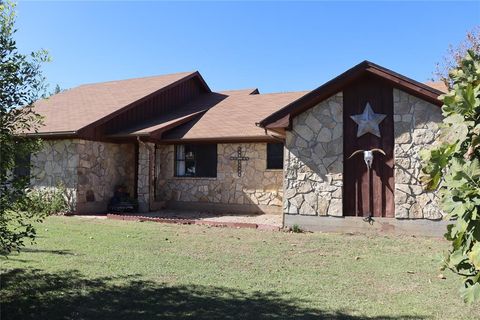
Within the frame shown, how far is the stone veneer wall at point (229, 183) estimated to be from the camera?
1526 cm

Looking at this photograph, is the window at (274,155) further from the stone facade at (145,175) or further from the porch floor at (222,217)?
the stone facade at (145,175)

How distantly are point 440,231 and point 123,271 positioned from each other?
766 centimetres

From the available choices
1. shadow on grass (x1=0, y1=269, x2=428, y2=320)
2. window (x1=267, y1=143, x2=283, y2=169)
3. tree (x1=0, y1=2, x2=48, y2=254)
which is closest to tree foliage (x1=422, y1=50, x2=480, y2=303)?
shadow on grass (x1=0, y1=269, x2=428, y2=320)

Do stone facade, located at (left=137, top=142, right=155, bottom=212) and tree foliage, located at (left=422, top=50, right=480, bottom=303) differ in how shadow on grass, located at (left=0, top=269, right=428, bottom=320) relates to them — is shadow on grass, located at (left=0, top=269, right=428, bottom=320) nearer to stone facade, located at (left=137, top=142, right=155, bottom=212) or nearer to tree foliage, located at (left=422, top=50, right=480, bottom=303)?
tree foliage, located at (left=422, top=50, right=480, bottom=303)

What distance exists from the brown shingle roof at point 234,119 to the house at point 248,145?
5 cm

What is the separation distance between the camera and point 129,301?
5230 millimetres

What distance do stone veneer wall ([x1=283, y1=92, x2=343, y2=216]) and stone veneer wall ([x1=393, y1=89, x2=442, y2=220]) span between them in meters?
1.42

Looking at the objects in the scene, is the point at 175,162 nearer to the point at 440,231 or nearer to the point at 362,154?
the point at 362,154

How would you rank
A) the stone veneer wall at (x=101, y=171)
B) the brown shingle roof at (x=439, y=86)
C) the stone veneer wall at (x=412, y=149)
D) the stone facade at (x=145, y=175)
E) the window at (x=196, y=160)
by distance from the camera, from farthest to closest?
the window at (x=196, y=160)
the stone facade at (x=145, y=175)
the stone veneer wall at (x=101, y=171)
the brown shingle roof at (x=439, y=86)
the stone veneer wall at (x=412, y=149)

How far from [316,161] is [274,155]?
3785 mm

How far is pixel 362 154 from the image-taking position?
1140 centimetres

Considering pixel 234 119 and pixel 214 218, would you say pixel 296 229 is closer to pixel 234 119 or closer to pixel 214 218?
pixel 214 218

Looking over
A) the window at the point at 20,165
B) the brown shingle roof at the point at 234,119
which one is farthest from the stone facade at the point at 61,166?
the window at the point at 20,165

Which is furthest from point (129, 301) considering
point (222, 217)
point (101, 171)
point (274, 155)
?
point (101, 171)
